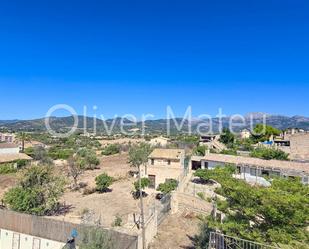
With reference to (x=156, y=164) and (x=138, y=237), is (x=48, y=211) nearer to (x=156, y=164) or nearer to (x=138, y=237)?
(x=138, y=237)

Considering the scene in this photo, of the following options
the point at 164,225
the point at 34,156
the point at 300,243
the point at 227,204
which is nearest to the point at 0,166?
the point at 34,156

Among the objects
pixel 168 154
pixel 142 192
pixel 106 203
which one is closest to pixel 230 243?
pixel 106 203

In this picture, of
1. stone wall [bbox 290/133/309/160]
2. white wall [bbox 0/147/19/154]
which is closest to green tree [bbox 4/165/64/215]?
stone wall [bbox 290/133/309/160]

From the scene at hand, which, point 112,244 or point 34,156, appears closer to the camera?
point 112,244

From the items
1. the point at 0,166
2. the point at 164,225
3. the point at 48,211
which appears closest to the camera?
the point at 164,225

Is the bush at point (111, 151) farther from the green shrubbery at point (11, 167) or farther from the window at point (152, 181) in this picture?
the window at point (152, 181)

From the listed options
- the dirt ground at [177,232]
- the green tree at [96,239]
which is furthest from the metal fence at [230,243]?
the green tree at [96,239]

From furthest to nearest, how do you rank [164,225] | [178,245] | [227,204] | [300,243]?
[164,225] < [178,245] < [227,204] < [300,243]

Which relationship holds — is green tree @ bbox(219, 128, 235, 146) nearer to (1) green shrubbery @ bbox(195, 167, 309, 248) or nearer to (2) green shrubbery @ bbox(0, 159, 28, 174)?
(2) green shrubbery @ bbox(0, 159, 28, 174)
